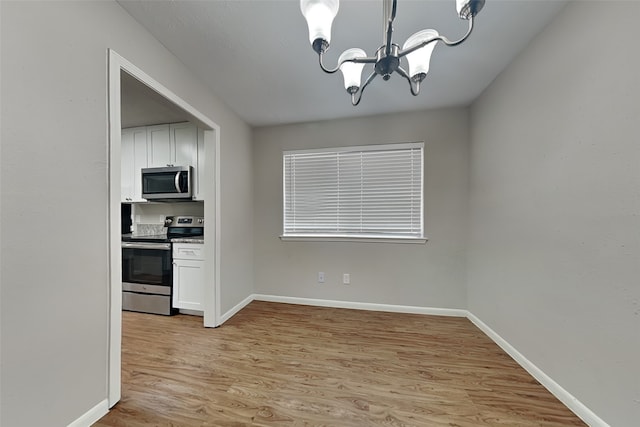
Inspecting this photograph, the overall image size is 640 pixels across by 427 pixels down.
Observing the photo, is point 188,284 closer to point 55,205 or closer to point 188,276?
point 188,276

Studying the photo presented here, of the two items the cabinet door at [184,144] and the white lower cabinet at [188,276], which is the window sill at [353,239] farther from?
the cabinet door at [184,144]

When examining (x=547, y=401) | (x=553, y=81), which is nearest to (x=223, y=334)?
(x=547, y=401)

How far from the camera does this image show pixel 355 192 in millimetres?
2900

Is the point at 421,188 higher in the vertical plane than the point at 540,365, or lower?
higher

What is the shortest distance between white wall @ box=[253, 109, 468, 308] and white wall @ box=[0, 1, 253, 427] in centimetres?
188

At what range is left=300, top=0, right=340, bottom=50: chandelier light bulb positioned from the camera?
0.94 m

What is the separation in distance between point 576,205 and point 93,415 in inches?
119

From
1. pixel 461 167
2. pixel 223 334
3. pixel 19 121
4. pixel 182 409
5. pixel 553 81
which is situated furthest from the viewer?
pixel 461 167

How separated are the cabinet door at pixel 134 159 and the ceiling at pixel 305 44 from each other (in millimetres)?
707

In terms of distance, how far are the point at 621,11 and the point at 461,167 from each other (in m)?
1.60

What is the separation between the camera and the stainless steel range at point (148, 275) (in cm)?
265

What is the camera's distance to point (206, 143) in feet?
7.78

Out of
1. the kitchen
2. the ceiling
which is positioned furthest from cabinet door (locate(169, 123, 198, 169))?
the ceiling

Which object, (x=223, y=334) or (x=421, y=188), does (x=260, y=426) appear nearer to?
(x=223, y=334)
